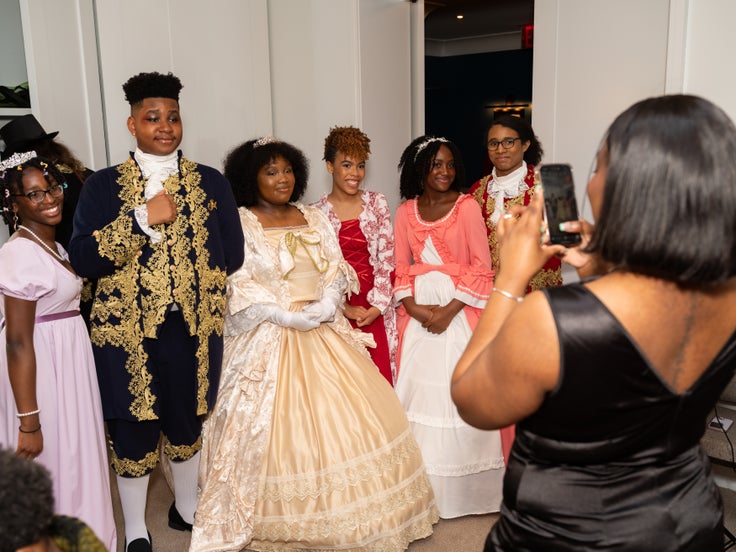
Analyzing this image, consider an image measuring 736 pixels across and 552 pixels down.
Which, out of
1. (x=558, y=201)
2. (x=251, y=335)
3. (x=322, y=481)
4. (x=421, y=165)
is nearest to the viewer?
(x=558, y=201)

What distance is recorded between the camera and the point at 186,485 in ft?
8.50

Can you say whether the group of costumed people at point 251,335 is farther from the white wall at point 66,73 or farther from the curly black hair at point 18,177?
the white wall at point 66,73

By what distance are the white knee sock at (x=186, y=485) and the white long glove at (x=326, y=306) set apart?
721mm

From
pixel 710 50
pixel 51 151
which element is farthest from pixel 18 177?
pixel 710 50

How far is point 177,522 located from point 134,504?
1.04ft

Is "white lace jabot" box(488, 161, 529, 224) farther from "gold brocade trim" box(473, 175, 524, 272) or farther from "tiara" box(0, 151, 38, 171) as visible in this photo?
"tiara" box(0, 151, 38, 171)

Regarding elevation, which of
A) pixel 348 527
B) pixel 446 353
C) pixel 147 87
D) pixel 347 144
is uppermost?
pixel 147 87

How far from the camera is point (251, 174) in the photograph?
2.72 meters

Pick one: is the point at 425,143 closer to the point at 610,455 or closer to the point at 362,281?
the point at 362,281

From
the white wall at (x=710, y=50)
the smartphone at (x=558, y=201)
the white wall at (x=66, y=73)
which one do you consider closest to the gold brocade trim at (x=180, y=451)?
the white wall at (x=66, y=73)

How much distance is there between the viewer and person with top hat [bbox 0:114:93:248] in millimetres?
2502

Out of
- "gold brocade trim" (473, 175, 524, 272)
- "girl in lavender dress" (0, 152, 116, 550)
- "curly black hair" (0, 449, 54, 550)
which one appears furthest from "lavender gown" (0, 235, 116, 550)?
"gold brocade trim" (473, 175, 524, 272)

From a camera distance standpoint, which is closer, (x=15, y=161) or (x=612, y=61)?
(x=15, y=161)

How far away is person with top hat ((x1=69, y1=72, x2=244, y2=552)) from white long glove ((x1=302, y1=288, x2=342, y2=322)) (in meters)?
0.39
